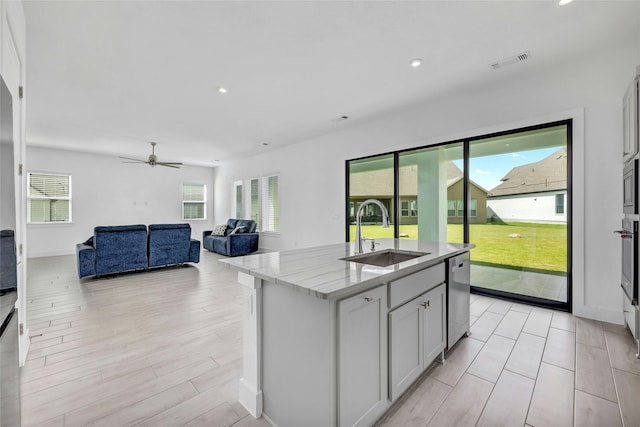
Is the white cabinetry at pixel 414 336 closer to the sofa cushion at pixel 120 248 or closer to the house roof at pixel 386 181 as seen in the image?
the house roof at pixel 386 181

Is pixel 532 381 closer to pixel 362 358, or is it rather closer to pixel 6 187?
pixel 362 358

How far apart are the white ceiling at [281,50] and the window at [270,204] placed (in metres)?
2.93

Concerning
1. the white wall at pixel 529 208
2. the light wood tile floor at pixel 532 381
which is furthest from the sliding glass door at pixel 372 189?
the light wood tile floor at pixel 532 381

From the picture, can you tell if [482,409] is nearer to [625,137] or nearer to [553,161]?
[625,137]

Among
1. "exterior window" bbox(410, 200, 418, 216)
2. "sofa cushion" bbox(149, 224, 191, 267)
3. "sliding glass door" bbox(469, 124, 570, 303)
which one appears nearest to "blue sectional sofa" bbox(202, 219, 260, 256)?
"sofa cushion" bbox(149, 224, 191, 267)

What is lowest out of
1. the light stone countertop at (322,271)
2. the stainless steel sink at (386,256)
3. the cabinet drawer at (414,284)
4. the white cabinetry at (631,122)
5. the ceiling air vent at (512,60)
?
the cabinet drawer at (414,284)

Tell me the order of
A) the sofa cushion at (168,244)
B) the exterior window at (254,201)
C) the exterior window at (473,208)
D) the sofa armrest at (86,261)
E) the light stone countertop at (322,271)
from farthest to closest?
the exterior window at (254,201) → the sofa cushion at (168,244) → the sofa armrest at (86,261) → the exterior window at (473,208) → the light stone countertop at (322,271)

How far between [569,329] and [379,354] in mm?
2459

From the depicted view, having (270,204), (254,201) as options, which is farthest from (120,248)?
(254,201)

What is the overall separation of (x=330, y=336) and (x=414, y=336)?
2.54 ft

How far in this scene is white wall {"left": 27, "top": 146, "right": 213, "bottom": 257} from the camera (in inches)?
273

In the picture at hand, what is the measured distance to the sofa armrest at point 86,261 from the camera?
4426mm

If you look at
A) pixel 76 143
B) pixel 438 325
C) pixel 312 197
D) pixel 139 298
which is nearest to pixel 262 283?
pixel 438 325

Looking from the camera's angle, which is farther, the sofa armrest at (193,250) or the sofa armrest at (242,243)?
the sofa armrest at (242,243)
